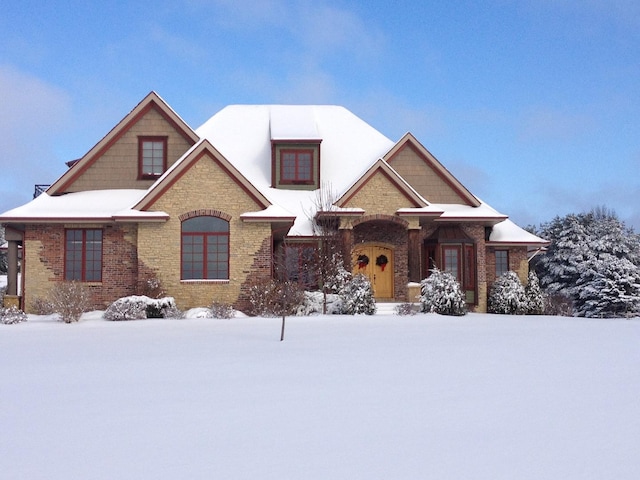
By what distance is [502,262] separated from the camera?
2511cm

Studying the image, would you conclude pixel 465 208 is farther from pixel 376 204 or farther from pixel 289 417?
pixel 289 417

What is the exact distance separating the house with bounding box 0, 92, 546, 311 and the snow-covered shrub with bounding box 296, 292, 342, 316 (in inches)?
73.4

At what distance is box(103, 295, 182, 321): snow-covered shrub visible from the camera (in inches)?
678

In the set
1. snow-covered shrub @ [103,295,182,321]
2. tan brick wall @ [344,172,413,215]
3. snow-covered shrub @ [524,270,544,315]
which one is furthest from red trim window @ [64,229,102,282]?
snow-covered shrub @ [524,270,544,315]

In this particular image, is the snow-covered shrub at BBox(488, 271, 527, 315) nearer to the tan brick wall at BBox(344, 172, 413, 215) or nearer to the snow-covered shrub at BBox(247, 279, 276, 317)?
the tan brick wall at BBox(344, 172, 413, 215)

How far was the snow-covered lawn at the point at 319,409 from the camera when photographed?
4691mm

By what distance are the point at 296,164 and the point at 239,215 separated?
5.80m

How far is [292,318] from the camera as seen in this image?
17500mm

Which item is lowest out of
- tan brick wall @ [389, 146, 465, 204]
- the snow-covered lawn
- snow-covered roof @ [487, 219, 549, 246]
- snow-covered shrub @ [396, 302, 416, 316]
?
the snow-covered lawn

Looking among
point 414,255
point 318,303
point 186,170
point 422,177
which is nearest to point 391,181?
point 422,177

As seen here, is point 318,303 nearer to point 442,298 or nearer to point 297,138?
point 442,298

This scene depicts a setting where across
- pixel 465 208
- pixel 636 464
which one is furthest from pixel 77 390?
pixel 465 208

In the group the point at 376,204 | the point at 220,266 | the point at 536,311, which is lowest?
the point at 536,311

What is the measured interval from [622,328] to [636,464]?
12615 mm
